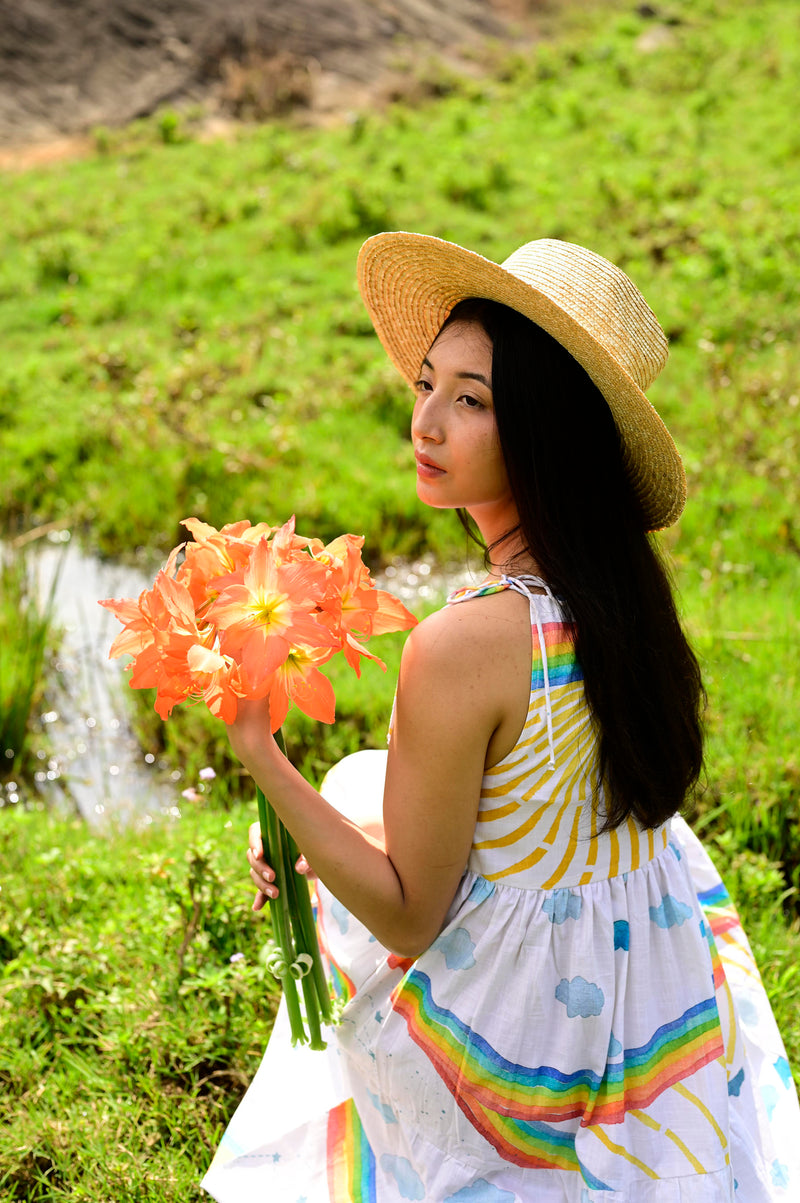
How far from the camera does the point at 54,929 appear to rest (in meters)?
2.62

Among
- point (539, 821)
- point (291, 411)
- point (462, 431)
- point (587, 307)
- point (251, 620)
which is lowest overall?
point (291, 411)

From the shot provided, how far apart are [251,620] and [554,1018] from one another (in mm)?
775

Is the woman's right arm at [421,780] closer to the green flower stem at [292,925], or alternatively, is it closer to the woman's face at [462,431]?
the green flower stem at [292,925]

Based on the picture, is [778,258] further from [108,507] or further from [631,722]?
[631,722]

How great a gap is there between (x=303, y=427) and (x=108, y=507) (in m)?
1.13

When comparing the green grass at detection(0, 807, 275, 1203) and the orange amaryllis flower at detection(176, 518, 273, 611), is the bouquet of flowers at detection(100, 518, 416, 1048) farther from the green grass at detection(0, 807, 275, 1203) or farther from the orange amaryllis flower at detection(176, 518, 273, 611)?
the green grass at detection(0, 807, 275, 1203)

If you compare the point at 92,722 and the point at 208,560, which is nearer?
the point at 208,560

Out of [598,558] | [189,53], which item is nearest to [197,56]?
[189,53]

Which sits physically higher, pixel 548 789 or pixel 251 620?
pixel 251 620

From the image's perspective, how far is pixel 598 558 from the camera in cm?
163

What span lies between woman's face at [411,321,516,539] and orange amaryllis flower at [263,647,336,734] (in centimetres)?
37

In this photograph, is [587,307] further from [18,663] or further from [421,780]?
[18,663]

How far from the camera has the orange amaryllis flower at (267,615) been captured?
1344 mm

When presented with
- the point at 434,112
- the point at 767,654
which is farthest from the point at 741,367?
the point at 434,112
